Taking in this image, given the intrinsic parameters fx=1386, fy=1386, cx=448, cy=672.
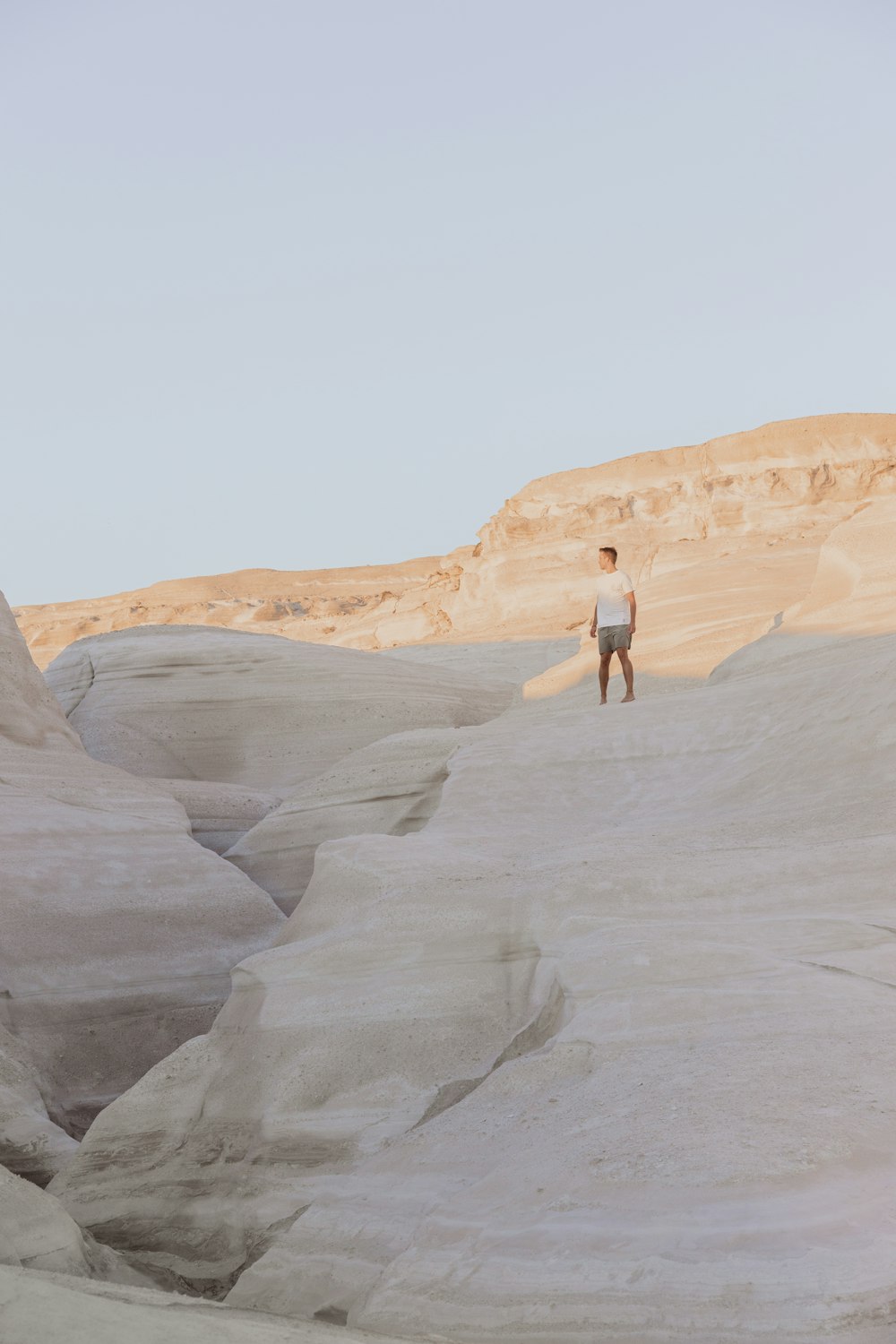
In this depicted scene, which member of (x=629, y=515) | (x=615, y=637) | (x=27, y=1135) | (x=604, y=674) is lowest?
(x=27, y=1135)

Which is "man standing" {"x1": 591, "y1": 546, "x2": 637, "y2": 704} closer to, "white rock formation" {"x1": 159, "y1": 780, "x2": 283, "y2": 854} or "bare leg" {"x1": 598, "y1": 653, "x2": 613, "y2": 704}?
"bare leg" {"x1": 598, "y1": 653, "x2": 613, "y2": 704}

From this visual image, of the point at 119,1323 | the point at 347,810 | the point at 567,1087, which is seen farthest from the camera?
the point at 347,810

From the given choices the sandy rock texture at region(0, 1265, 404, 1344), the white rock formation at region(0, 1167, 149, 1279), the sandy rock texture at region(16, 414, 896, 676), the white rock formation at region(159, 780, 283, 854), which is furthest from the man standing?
the sandy rock texture at region(16, 414, 896, 676)

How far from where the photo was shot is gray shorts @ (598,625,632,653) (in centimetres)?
1012

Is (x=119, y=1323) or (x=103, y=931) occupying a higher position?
(x=119, y=1323)

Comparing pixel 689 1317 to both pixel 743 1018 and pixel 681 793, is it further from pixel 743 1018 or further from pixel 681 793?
pixel 681 793

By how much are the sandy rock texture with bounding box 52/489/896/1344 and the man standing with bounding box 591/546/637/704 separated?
2315mm

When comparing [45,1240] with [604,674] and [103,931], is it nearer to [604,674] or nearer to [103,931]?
[103,931]

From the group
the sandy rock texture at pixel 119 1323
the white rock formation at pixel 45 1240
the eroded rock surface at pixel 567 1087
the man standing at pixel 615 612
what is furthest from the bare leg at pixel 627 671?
the sandy rock texture at pixel 119 1323

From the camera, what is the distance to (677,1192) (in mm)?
3311

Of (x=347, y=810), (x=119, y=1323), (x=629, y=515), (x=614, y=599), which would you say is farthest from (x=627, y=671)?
(x=629, y=515)

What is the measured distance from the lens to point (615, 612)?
10102mm

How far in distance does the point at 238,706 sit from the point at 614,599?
17.0ft

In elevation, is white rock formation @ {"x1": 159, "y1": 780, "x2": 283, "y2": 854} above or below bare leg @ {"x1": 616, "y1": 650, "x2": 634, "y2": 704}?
below
